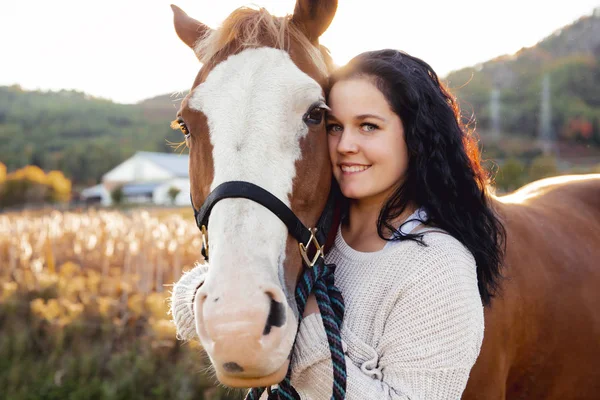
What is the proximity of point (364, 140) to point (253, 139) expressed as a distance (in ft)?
1.49

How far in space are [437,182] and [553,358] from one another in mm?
1369

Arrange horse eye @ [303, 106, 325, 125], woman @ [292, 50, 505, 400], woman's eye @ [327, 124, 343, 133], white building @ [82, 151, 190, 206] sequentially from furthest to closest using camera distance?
white building @ [82, 151, 190, 206]
woman's eye @ [327, 124, 343, 133]
horse eye @ [303, 106, 325, 125]
woman @ [292, 50, 505, 400]

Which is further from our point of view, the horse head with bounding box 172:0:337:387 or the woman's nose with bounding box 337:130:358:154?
the woman's nose with bounding box 337:130:358:154

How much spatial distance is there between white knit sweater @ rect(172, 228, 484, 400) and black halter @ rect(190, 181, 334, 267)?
0.69 feet

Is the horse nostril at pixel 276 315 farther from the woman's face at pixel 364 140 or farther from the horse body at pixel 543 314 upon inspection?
the horse body at pixel 543 314

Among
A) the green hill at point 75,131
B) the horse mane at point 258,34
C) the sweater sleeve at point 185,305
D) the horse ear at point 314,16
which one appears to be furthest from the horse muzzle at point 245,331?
the green hill at point 75,131

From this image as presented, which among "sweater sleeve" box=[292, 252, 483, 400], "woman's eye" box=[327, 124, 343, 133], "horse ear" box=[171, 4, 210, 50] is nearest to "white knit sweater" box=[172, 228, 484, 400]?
"sweater sleeve" box=[292, 252, 483, 400]

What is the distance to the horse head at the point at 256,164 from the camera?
136cm

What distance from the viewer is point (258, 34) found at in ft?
6.52

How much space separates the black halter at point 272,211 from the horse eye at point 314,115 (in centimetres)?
36

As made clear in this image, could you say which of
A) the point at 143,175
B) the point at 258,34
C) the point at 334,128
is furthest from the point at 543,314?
the point at 143,175

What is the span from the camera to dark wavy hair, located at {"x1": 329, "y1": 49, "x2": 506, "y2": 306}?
73.7 inches

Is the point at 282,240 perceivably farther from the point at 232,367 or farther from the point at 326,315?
the point at 232,367

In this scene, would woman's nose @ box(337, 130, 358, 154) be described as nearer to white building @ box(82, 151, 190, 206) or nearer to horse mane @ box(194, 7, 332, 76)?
Answer: horse mane @ box(194, 7, 332, 76)
